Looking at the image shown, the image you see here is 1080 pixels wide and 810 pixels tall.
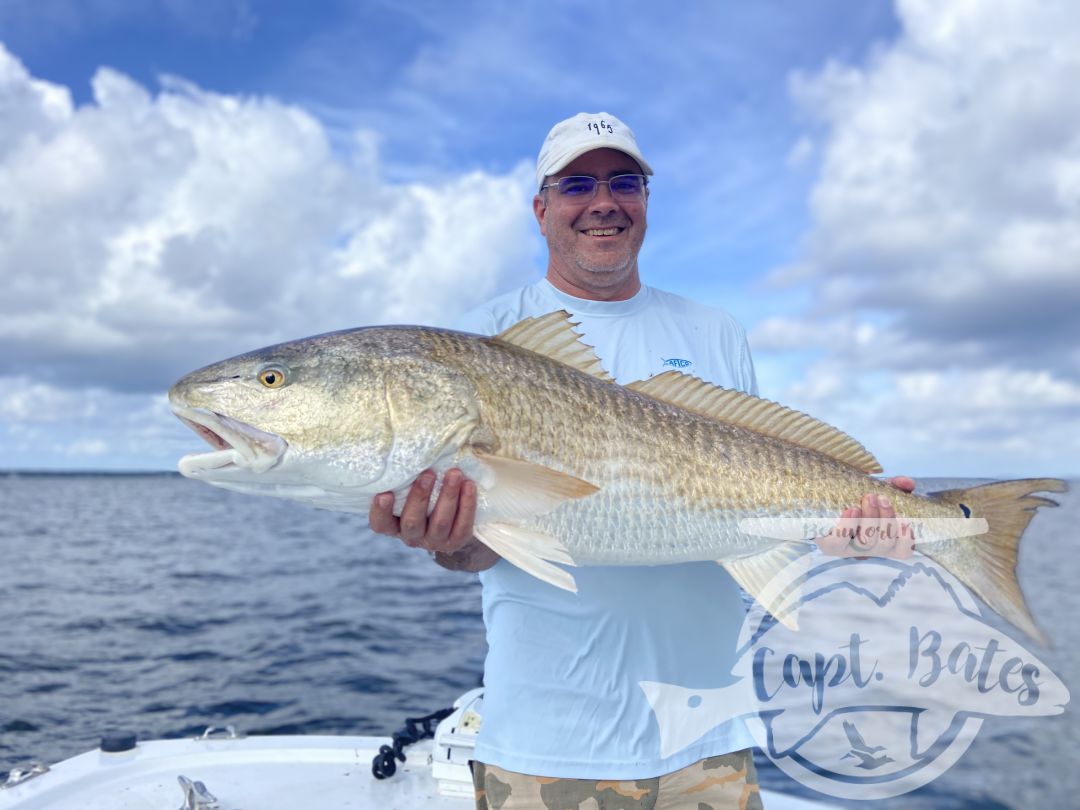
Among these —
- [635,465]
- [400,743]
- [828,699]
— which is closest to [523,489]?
[635,465]

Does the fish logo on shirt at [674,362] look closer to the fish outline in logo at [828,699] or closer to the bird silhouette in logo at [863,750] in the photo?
the fish outline in logo at [828,699]

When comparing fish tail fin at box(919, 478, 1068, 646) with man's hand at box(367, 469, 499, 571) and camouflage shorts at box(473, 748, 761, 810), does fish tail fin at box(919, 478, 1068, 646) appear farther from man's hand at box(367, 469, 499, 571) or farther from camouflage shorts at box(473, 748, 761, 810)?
man's hand at box(367, 469, 499, 571)

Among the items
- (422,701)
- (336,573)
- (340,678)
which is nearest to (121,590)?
(336,573)

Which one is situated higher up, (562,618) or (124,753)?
(562,618)

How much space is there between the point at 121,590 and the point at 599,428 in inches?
912

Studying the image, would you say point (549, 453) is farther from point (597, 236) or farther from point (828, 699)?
point (828, 699)

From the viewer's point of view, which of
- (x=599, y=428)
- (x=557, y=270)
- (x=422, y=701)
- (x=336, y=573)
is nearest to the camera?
(x=599, y=428)

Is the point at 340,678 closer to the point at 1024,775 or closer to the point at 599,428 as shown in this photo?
the point at 1024,775

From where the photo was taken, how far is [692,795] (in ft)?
10.9

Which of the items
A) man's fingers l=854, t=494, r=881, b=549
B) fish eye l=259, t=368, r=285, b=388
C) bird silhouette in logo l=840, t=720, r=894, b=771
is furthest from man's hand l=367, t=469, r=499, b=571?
bird silhouette in logo l=840, t=720, r=894, b=771

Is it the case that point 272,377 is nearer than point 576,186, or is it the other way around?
point 272,377

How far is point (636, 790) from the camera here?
3.22 metres

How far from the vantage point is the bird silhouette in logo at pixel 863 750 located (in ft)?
13.6

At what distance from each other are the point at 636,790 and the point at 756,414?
5.66 ft
